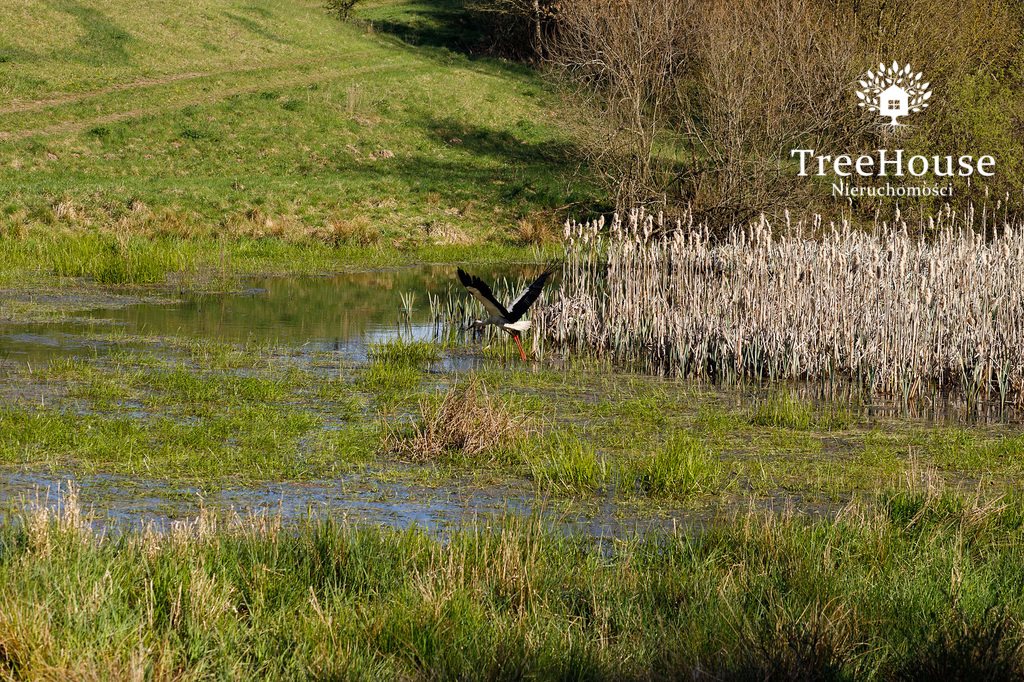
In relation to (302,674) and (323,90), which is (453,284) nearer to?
(302,674)

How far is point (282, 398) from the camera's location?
12500mm

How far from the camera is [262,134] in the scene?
41.5 m

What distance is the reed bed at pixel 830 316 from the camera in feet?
44.4

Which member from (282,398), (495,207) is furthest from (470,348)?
(495,207)

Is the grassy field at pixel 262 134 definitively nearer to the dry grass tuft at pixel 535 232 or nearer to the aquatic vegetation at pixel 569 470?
the dry grass tuft at pixel 535 232

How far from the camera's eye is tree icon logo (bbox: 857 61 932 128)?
79.6 feet

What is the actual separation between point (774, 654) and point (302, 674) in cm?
198

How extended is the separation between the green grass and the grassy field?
1698cm

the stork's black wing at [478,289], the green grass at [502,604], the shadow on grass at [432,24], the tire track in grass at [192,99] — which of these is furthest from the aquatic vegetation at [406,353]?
the shadow on grass at [432,24]

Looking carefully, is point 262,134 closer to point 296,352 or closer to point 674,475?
point 296,352

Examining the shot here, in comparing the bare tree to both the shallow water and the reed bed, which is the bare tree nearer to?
the shallow water

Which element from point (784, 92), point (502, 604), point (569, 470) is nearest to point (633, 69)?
point (784, 92)

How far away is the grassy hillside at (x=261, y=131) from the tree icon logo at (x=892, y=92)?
11599 millimetres

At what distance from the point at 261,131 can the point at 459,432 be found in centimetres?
3340
